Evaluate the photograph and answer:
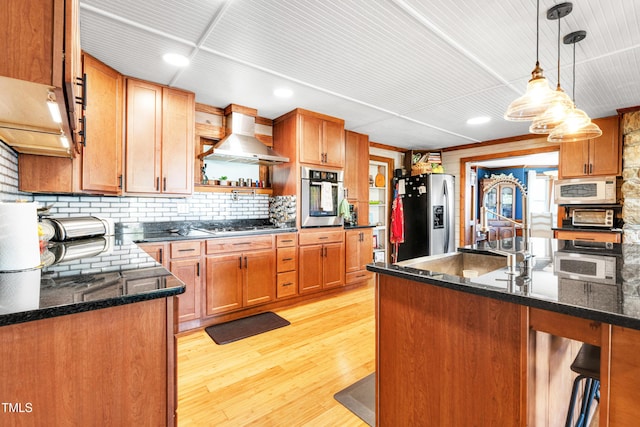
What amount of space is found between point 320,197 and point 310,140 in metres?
0.72

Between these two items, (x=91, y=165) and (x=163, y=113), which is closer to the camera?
(x=91, y=165)

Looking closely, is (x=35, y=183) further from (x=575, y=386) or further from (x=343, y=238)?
(x=575, y=386)

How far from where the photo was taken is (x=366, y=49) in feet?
Answer: 7.29

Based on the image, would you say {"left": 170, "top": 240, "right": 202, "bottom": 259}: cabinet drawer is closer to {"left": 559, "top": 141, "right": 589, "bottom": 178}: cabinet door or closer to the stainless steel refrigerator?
the stainless steel refrigerator

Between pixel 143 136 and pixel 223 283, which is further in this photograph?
pixel 223 283

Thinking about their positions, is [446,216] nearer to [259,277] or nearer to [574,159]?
[574,159]

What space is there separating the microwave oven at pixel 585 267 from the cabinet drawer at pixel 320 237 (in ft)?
7.93

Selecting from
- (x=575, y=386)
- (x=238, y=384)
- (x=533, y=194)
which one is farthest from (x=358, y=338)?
(x=533, y=194)

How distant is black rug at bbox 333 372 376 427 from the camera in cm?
166

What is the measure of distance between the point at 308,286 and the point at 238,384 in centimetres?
170

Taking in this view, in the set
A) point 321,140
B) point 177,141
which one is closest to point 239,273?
point 177,141

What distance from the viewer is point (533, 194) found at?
8125 mm

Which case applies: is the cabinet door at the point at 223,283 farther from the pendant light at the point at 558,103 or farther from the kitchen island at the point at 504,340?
the pendant light at the point at 558,103

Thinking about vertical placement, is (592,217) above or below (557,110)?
below
